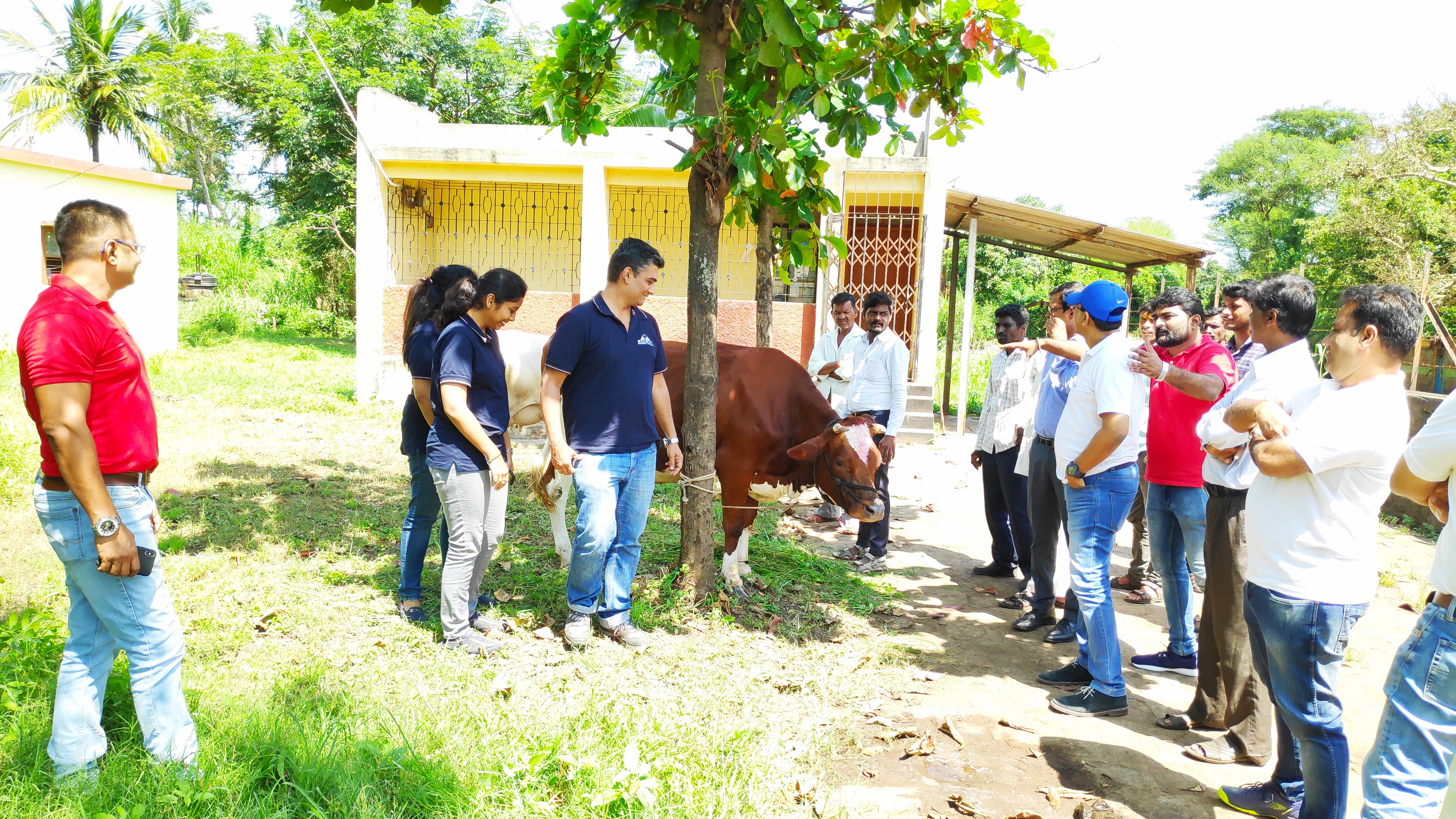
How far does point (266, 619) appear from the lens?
4.50 meters

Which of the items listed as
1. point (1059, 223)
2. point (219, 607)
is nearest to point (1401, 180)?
point (1059, 223)

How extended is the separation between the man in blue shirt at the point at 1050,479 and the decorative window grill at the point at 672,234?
8.18 m

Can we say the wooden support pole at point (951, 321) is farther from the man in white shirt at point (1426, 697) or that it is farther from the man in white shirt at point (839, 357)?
the man in white shirt at point (1426, 697)

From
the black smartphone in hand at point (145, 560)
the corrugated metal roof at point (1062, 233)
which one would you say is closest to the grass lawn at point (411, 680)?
the black smartphone in hand at point (145, 560)

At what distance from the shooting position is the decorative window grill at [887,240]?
11.8 metres

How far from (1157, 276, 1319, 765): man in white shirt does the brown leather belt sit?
3959mm

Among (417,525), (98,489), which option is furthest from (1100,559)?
(98,489)

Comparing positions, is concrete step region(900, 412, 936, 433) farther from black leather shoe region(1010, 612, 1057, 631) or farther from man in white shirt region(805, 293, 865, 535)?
black leather shoe region(1010, 612, 1057, 631)

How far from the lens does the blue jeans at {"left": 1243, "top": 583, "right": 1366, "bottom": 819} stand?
2.83 metres

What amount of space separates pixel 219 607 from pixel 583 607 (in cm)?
195

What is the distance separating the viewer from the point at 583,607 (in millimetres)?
4465

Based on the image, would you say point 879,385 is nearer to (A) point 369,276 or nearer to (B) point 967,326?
(B) point 967,326

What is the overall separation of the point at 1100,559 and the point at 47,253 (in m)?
15.5

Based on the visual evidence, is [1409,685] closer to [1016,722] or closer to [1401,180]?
[1016,722]
